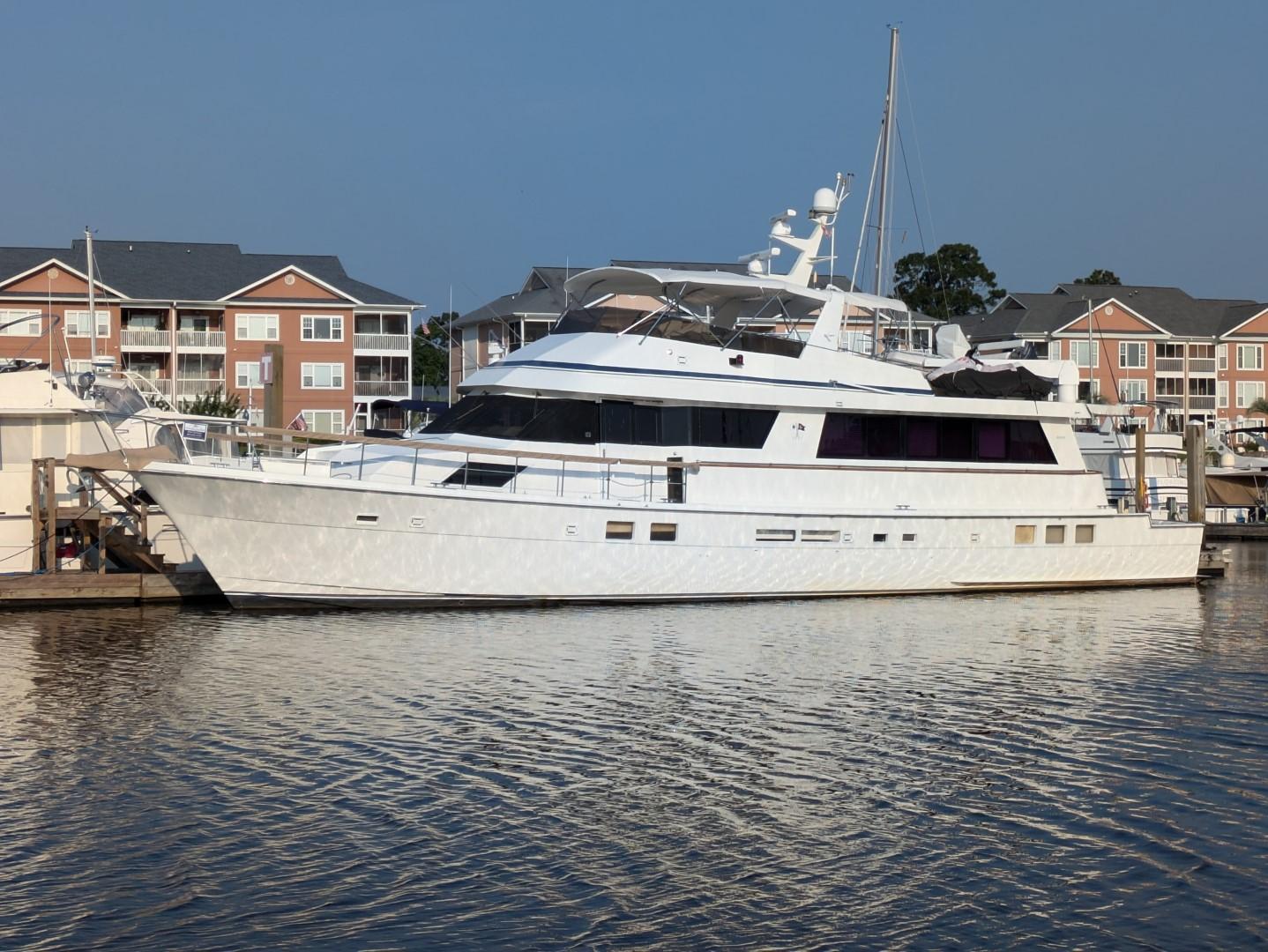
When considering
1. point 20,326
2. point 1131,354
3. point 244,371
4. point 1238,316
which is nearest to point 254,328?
point 244,371

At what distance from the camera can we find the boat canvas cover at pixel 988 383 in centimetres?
2552

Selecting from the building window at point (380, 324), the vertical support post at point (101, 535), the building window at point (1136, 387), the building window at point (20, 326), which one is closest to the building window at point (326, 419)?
the building window at point (380, 324)

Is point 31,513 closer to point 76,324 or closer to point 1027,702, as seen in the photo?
point 1027,702

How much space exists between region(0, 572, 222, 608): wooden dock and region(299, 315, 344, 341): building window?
38.5 m

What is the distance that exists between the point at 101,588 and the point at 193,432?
10.9ft

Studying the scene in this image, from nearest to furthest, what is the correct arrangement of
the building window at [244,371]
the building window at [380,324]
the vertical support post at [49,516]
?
the vertical support post at [49,516] < the building window at [244,371] < the building window at [380,324]

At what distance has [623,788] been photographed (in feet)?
40.6

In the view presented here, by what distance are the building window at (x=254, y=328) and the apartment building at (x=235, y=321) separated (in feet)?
0.12

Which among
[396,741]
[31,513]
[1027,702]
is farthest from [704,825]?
[31,513]

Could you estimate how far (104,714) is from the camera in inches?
593

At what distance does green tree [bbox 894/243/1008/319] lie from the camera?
89.4 meters

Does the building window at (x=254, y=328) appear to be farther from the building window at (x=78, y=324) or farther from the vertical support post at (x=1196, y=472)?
the vertical support post at (x=1196, y=472)

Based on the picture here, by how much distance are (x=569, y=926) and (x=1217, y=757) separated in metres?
7.29

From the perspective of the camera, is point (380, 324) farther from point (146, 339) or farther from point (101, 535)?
point (101, 535)
